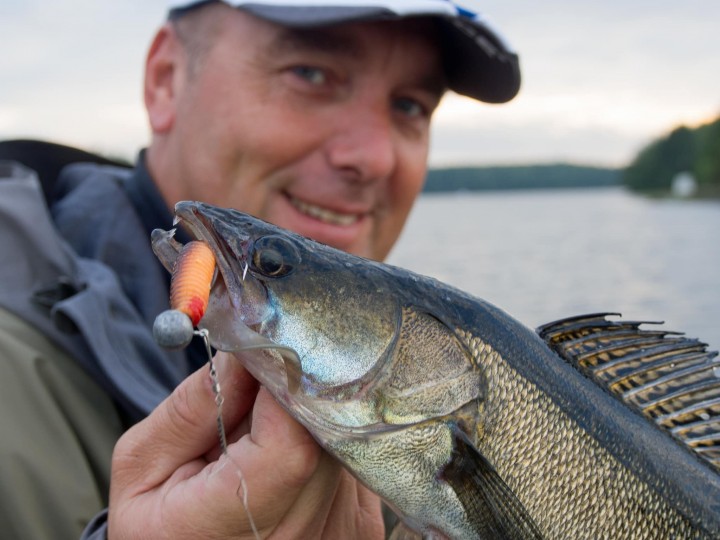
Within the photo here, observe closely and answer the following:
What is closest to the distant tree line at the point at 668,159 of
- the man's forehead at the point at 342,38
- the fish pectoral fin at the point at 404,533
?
the man's forehead at the point at 342,38

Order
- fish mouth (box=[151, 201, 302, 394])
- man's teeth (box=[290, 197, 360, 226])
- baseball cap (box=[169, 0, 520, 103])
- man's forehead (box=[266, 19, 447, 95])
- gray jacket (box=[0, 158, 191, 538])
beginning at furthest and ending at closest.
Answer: man's teeth (box=[290, 197, 360, 226])
man's forehead (box=[266, 19, 447, 95])
baseball cap (box=[169, 0, 520, 103])
gray jacket (box=[0, 158, 191, 538])
fish mouth (box=[151, 201, 302, 394])

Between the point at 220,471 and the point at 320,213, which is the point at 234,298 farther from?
the point at 320,213

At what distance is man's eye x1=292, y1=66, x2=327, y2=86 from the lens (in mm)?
3885

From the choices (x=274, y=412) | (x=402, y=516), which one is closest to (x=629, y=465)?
(x=402, y=516)

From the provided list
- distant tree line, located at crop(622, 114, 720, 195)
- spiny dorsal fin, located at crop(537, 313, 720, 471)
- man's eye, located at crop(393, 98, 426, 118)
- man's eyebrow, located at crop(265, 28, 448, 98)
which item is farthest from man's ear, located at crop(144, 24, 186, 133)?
distant tree line, located at crop(622, 114, 720, 195)

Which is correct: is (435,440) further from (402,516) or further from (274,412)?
(274,412)

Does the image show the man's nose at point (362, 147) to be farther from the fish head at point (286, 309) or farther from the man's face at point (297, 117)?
the fish head at point (286, 309)

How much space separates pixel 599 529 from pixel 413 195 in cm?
266

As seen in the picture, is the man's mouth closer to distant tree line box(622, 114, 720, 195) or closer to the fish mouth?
the fish mouth

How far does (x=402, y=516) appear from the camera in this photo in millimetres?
2055

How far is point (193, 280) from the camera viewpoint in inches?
68.2

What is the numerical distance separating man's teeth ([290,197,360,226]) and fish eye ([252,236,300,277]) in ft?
6.28

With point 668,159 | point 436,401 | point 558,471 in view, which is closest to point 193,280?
point 436,401

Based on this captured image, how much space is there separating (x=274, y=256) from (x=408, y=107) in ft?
7.83
